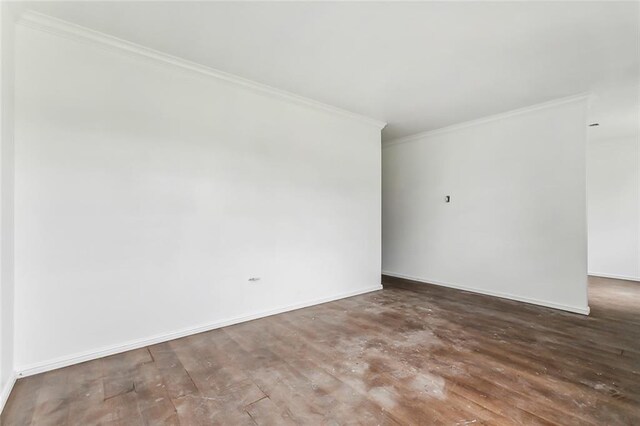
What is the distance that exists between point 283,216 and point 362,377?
6.82ft

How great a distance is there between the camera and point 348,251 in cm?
445

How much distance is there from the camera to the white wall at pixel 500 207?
3.78m

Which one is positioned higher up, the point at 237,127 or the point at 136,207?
the point at 237,127

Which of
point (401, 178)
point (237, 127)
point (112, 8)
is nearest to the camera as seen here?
point (112, 8)

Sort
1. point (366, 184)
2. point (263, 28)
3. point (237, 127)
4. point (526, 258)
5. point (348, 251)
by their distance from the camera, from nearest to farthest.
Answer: point (263, 28) → point (237, 127) → point (526, 258) → point (348, 251) → point (366, 184)

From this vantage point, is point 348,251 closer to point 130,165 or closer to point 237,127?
point 237,127

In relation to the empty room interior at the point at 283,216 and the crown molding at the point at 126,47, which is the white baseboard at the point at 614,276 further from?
the crown molding at the point at 126,47

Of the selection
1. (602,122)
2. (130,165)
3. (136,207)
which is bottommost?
(136,207)

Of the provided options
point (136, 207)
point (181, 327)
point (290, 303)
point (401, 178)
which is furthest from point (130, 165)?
point (401, 178)

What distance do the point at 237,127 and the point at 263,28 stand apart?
1.16 metres

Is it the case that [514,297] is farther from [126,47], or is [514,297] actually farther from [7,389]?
[126,47]

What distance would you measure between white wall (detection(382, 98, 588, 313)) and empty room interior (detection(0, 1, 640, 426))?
3cm

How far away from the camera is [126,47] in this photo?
Answer: 2.61 meters

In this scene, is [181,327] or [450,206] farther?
[450,206]
